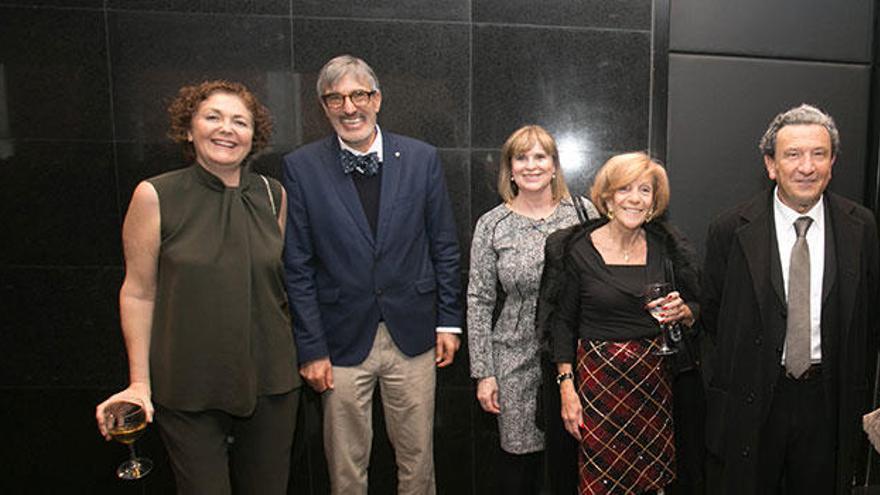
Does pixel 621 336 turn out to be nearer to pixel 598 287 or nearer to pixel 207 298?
pixel 598 287

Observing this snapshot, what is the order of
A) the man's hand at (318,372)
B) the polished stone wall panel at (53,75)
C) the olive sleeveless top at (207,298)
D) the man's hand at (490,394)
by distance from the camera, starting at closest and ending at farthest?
the olive sleeveless top at (207,298) → the man's hand at (318,372) → the man's hand at (490,394) → the polished stone wall panel at (53,75)

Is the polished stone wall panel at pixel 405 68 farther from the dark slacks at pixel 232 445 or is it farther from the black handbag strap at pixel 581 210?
the dark slacks at pixel 232 445

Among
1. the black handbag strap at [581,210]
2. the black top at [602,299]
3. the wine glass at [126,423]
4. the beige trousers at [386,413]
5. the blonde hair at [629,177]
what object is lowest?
the beige trousers at [386,413]

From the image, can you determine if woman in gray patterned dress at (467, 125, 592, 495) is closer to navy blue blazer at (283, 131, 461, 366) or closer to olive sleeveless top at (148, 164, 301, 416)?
navy blue blazer at (283, 131, 461, 366)

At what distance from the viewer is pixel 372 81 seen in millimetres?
2088

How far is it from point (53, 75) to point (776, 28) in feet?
11.3

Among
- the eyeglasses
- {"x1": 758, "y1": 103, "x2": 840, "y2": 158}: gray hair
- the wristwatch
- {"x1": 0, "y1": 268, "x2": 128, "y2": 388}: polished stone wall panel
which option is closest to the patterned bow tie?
the eyeglasses

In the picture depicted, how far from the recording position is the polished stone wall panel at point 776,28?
2.74 m

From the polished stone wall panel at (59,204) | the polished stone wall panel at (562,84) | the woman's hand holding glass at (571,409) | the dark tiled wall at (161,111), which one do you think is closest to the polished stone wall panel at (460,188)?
the dark tiled wall at (161,111)

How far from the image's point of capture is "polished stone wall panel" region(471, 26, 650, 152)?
8.84ft

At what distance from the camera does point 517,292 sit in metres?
2.15

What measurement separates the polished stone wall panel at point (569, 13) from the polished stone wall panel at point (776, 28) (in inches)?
7.0

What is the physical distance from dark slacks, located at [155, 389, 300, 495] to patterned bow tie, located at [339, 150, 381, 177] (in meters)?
0.85

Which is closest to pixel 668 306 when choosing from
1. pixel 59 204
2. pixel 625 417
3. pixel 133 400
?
pixel 625 417
